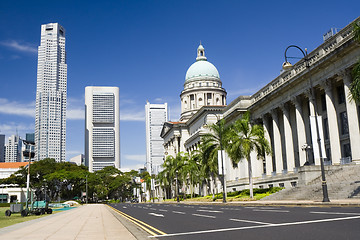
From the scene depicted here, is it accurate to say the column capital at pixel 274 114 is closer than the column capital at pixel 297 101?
No

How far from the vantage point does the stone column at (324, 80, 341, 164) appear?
38781 millimetres

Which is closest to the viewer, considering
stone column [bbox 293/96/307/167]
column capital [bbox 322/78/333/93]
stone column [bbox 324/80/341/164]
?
stone column [bbox 324/80/341/164]

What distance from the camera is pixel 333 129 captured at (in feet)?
129

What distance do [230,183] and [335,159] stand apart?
30.6 m

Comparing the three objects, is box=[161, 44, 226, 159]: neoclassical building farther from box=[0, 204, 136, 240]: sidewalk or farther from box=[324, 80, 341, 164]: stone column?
box=[0, 204, 136, 240]: sidewalk

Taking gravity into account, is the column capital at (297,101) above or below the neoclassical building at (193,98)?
below

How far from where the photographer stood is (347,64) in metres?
36.3

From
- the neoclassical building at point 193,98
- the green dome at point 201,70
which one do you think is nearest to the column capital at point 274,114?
the neoclassical building at point 193,98

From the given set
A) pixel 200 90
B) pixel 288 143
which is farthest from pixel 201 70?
pixel 288 143

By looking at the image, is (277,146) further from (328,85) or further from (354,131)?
(354,131)

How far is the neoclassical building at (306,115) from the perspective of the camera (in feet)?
118

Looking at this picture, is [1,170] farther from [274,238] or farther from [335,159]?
[274,238]

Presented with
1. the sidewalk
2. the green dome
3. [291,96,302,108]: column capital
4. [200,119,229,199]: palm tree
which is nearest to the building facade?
the green dome

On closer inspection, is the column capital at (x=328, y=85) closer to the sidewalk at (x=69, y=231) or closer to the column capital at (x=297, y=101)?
the column capital at (x=297, y=101)
